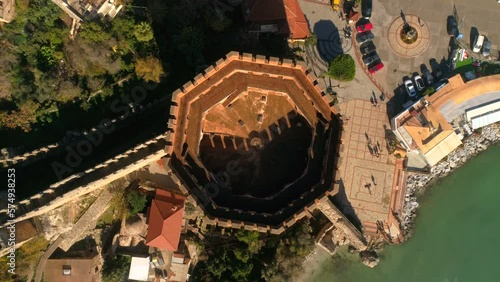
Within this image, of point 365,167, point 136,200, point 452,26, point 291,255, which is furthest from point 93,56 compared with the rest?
point 452,26

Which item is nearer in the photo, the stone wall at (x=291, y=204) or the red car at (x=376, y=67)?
the stone wall at (x=291, y=204)

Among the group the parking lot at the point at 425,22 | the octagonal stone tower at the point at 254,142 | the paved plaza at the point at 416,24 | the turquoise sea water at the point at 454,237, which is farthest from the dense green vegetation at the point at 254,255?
the paved plaza at the point at 416,24

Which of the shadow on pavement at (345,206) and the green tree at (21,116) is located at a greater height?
the green tree at (21,116)

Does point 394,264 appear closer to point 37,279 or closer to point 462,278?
point 462,278

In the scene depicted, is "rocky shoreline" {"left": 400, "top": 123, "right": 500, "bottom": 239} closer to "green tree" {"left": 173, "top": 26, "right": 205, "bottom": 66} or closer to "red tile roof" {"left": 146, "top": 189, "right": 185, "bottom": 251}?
"red tile roof" {"left": 146, "top": 189, "right": 185, "bottom": 251}

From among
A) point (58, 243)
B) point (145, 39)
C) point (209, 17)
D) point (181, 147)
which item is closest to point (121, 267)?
point (58, 243)

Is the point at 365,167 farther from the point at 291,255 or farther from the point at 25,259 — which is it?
the point at 25,259

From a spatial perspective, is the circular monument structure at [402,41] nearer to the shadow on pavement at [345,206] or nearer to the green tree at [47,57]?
the shadow on pavement at [345,206]
